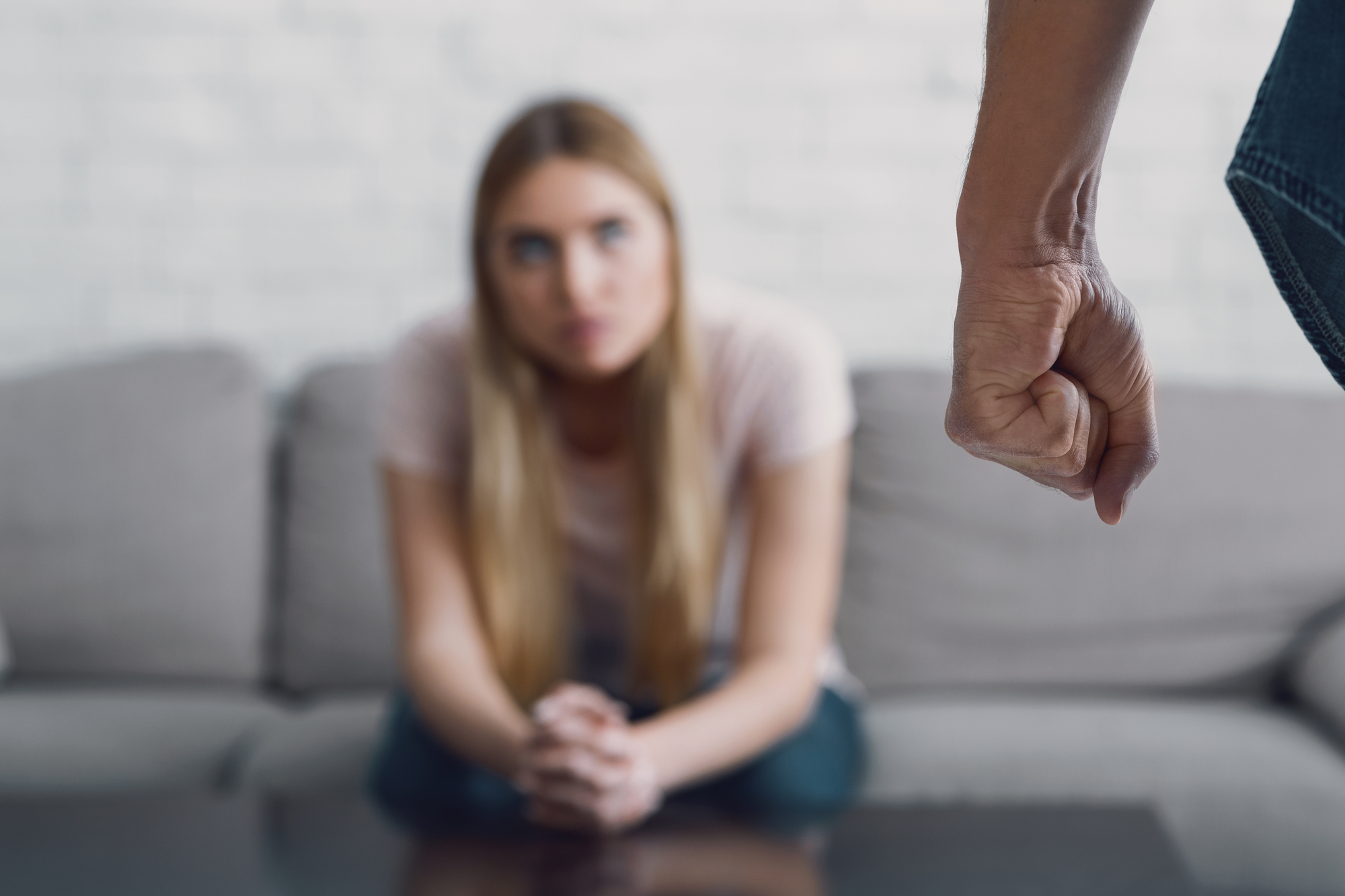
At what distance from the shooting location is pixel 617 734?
1.17 metres

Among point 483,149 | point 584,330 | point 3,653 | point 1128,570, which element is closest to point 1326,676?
point 1128,570

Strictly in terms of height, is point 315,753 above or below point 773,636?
below

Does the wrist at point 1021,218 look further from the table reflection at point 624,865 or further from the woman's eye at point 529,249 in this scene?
the woman's eye at point 529,249

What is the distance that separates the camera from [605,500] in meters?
1.50

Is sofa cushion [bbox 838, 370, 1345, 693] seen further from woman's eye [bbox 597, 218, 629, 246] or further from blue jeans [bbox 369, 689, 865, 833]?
woman's eye [bbox 597, 218, 629, 246]

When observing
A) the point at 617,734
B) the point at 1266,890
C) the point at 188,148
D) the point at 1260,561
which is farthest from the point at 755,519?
the point at 188,148

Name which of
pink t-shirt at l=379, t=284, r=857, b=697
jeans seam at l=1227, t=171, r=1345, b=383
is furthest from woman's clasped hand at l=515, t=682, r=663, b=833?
jeans seam at l=1227, t=171, r=1345, b=383

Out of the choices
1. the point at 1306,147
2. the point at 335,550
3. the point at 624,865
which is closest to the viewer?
the point at 1306,147

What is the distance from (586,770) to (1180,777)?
0.72 meters

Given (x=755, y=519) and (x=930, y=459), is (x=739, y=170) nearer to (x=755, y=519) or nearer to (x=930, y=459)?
(x=930, y=459)

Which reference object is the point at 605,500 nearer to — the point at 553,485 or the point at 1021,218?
the point at 553,485

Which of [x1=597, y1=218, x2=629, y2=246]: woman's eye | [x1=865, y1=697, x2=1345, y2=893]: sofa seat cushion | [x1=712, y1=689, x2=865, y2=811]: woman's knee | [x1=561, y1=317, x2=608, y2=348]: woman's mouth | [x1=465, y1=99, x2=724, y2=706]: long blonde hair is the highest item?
[x1=597, y1=218, x2=629, y2=246]: woman's eye

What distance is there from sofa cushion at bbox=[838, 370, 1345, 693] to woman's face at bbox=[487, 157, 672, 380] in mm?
626

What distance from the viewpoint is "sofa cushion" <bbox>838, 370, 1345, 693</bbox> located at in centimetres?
173
